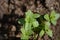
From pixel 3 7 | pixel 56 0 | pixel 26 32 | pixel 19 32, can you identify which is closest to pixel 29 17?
pixel 26 32

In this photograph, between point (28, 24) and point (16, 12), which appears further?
point (16, 12)

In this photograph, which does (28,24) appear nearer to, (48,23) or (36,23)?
(36,23)

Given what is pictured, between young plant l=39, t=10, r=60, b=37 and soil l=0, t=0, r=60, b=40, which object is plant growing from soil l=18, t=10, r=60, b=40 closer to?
young plant l=39, t=10, r=60, b=37

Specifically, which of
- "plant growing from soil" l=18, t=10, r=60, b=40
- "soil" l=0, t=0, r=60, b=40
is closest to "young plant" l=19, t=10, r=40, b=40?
"plant growing from soil" l=18, t=10, r=60, b=40

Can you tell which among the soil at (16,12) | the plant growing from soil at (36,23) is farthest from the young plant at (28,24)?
the soil at (16,12)

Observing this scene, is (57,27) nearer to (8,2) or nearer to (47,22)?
(47,22)

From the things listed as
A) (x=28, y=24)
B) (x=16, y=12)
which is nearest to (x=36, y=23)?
(x=28, y=24)
